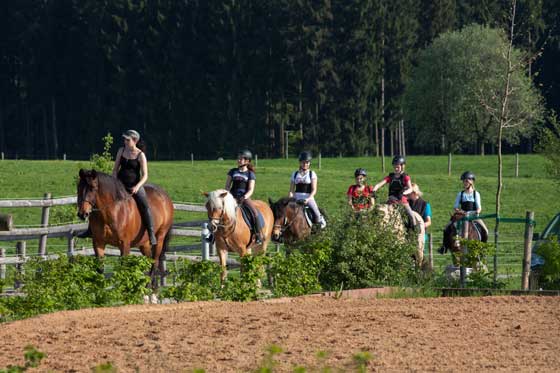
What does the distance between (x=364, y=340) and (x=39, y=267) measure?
467cm

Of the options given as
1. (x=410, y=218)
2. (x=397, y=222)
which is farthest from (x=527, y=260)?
(x=410, y=218)

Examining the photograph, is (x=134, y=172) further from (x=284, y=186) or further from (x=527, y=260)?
(x=284, y=186)

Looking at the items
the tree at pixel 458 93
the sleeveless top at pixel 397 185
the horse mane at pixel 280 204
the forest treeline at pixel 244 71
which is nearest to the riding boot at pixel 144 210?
the horse mane at pixel 280 204

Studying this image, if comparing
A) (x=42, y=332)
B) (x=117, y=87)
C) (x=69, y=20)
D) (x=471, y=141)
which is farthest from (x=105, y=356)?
(x=69, y=20)

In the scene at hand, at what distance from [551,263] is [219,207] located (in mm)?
5134

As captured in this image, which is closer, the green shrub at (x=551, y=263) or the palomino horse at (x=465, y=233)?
the green shrub at (x=551, y=263)

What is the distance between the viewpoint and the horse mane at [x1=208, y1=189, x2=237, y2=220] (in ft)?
61.4

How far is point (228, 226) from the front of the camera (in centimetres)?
1898

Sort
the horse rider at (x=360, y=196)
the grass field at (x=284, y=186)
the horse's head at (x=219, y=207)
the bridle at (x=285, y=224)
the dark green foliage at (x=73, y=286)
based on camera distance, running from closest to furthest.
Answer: the dark green foliage at (x=73, y=286)
the horse's head at (x=219, y=207)
the horse rider at (x=360, y=196)
the bridle at (x=285, y=224)
the grass field at (x=284, y=186)

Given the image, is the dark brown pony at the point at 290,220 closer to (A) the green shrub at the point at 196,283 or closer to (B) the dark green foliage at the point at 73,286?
(A) the green shrub at the point at 196,283

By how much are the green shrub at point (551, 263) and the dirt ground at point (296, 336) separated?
1758 millimetres

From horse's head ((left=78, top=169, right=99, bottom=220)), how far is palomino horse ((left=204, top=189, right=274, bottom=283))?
7.42 feet

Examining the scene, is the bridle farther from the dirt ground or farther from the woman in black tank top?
the dirt ground

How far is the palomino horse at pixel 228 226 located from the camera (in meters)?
18.7
